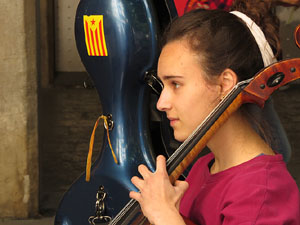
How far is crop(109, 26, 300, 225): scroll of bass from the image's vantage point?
2.97ft

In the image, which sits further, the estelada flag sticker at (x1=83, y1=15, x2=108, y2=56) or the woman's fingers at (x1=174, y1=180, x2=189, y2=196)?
the estelada flag sticker at (x1=83, y1=15, x2=108, y2=56)

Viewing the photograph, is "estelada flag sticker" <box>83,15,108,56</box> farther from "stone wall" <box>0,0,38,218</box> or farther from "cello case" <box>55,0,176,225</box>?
"stone wall" <box>0,0,38,218</box>

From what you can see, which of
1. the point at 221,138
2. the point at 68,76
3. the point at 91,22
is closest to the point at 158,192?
the point at 221,138

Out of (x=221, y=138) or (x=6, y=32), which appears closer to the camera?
(x=221, y=138)

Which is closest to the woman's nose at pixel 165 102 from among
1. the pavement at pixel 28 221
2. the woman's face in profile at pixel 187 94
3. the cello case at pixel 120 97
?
the woman's face in profile at pixel 187 94

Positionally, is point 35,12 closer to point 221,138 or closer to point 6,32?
point 6,32

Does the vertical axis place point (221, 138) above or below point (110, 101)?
Answer: above

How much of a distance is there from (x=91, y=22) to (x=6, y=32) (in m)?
1.13

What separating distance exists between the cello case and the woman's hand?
1.94 ft

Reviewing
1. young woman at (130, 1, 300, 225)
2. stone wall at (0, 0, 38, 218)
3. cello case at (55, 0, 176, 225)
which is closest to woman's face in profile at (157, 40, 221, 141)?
young woman at (130, 1, 300, 225)

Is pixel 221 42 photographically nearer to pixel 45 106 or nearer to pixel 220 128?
pixel 220 128

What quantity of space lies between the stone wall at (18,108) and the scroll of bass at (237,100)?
70.9 inches

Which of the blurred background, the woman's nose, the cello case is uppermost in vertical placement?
the woman's nose

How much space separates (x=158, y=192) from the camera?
0.88m
